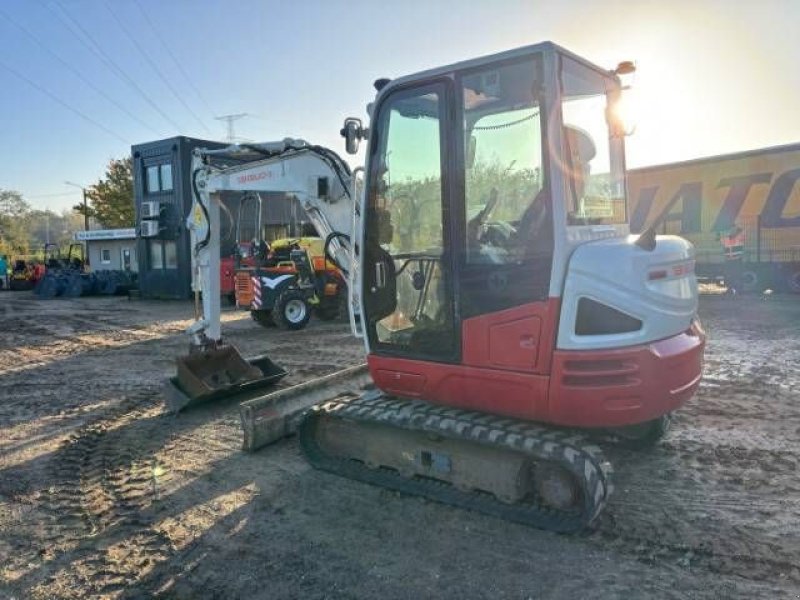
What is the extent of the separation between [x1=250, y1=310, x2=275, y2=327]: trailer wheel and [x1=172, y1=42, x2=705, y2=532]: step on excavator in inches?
323

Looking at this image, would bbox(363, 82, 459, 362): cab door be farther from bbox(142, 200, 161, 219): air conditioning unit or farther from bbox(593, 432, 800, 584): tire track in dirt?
bbox(142, 200, 161, 219): air conditioning unit

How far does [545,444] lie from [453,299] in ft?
3.38

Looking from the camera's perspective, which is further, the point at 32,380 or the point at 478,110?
the point at 32,380

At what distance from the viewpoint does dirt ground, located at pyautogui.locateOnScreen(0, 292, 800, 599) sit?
3154 mm

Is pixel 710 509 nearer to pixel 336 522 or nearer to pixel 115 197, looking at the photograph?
pixel 336 522

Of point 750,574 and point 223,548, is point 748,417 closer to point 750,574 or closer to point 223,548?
point 750,574

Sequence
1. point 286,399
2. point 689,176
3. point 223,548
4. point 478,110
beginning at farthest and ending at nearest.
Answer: point 689,176
point 286,399
point 478,110
point 223,548

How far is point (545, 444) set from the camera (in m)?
3.49

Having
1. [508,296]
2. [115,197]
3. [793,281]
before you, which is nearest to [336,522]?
[508,296]

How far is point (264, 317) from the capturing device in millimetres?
12617

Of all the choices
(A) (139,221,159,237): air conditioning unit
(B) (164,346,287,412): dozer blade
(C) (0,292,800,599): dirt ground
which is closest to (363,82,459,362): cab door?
(C) (0,292,800,599): dirt ground

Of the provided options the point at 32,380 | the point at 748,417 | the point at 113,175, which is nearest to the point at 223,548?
the point at 748,417

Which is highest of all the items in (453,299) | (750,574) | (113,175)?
(113,175)

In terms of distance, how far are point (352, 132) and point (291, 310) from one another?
325 inches
